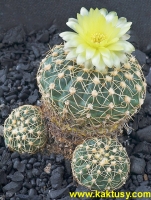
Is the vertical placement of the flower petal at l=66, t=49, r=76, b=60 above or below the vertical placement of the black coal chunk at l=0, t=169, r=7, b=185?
above

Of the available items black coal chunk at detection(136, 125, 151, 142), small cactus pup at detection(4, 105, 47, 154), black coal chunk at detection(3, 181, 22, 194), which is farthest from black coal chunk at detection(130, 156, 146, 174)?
black coal chunk at detection(3, 181, 22, 194)

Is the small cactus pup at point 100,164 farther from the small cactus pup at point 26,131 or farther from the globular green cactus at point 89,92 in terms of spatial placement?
the small cactus pup at point 26,131

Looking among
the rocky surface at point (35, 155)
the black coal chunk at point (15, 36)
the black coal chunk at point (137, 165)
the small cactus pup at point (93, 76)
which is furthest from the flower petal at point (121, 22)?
the black coal chunk at point (15, 36)

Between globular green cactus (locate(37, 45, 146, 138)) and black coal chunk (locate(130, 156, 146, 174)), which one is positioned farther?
black coal chunk (locate(130, 156, 146, 174))

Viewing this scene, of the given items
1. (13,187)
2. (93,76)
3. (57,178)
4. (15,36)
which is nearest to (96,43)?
(93,76)

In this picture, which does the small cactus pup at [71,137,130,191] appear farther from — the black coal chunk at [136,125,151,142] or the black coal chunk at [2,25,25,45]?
the black coal chunk at [2,25,25,45]

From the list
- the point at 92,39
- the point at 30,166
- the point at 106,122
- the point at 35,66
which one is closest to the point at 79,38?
the point at 92,39
